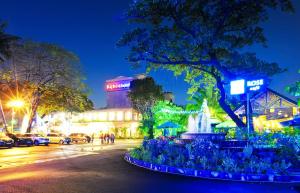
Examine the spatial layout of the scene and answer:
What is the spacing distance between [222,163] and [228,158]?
1.10 ft

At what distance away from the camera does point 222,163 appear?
15.3 m

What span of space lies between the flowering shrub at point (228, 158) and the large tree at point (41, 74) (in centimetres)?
2979

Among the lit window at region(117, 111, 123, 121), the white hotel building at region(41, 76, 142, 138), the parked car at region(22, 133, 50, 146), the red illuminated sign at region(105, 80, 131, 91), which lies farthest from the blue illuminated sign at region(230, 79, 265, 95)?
the red illuminated sign at region(105, 80, 131, 91)

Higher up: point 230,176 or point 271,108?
point 271,108

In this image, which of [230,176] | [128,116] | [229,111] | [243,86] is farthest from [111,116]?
[230,176]

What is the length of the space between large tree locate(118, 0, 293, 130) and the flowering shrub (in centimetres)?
837

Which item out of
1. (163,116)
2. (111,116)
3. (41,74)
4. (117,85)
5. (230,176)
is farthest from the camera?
(117,85)

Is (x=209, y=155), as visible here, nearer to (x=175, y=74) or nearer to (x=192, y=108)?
(x=175, y=74)

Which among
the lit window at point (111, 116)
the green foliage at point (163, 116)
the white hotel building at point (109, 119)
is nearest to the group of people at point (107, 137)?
the green foliage at point (163, 116)

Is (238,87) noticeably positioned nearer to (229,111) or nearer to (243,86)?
(243,86)

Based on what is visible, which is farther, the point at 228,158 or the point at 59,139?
the point at 59,139

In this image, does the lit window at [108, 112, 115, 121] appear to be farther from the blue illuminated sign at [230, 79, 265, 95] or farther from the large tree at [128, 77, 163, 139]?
the blue illuminated sign at [230, 79, 265, 95]

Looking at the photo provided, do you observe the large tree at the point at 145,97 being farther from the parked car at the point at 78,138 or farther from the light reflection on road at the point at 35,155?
the light reflection on road at the point at 35,155

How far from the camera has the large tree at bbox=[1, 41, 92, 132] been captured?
4506 cm
